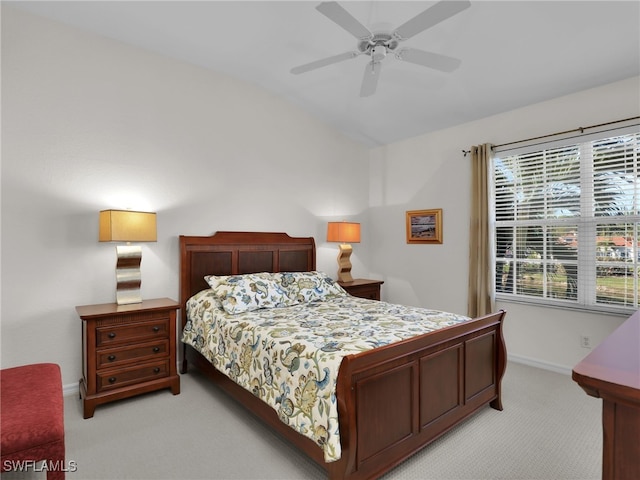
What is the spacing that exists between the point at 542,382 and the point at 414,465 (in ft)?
6.31

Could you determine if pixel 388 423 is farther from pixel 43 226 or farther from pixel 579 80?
pixel 579 80

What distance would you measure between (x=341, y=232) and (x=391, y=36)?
243 cm

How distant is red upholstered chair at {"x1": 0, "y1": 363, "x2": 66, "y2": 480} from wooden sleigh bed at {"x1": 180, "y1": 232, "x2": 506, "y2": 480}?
1120 mm

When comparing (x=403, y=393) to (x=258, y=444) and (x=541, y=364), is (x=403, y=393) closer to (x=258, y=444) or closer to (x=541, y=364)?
(x=258, y=444)

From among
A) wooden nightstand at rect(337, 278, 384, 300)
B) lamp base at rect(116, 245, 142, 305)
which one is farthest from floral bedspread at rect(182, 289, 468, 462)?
wooden nightstand at rect(337, 278, 384, 300)

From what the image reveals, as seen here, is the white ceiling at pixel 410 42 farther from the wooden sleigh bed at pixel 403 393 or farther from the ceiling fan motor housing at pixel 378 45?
the wooden sleigh bed at pixel 403 393

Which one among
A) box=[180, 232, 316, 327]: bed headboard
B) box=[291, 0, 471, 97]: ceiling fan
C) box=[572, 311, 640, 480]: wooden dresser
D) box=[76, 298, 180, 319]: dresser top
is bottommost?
box=[76, 298, 180, 319]: dresser top

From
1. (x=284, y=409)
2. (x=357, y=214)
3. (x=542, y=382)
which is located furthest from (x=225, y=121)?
(x=542, y=382)

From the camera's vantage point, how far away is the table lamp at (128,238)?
2787mm

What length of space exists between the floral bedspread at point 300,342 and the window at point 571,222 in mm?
1684

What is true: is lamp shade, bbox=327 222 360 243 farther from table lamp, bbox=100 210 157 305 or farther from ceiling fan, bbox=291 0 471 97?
table lamp, bbox=100 210 157 305

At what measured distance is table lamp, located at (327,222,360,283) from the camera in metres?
4.43

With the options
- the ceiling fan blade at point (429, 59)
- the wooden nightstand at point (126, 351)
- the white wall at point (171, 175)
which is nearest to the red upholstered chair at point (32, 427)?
the wooden nightstand at point (126, 351)

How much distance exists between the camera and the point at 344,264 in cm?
463
